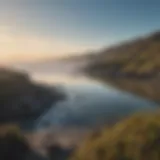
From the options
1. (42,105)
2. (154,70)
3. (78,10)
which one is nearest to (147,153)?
(154,70)

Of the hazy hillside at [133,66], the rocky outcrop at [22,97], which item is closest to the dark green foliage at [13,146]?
the rocky outcrop at [22,97]

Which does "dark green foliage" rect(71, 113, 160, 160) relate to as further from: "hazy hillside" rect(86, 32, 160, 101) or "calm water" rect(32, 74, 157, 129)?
"hazy hillside" rect(86, 32, 160, 101)

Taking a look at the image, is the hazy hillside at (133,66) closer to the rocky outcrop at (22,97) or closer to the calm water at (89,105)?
the calm water at (89,105)

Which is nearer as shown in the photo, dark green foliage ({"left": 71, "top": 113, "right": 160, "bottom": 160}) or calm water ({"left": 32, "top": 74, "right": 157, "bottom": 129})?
dark green foliage ({"left": 71, "top": 113, "right": 160, "bottom": 160})

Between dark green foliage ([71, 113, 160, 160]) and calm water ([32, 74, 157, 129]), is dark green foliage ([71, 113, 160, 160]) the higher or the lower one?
the lower one

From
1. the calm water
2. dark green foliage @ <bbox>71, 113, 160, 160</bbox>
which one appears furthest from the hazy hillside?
dark green foliage @ <bbox>71, 113, 160, 160</bbox>

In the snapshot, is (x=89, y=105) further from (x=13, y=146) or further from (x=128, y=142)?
(x=13, y=146)

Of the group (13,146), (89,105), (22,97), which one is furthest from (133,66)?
(13,146)
